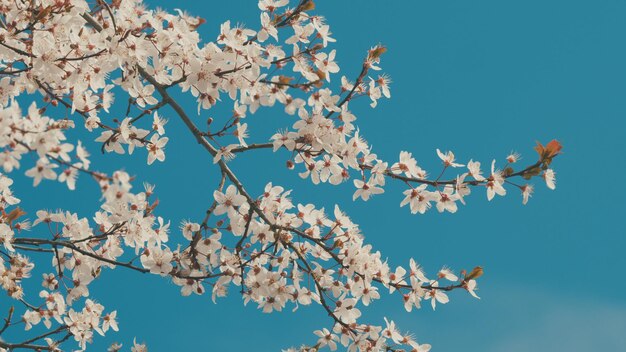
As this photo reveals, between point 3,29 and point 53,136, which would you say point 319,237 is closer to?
point 53,136

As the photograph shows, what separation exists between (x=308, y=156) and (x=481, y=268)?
1.77 meters

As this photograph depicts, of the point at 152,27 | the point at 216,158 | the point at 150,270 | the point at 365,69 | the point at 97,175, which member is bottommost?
the point at 97,175

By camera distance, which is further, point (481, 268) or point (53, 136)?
point (481, 268)

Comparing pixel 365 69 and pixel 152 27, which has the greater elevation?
pixel 152 27

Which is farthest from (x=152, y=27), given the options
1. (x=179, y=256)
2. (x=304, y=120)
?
(x=179, y=256)

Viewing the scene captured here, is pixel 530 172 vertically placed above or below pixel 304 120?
below

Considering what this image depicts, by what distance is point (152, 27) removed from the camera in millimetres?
6535

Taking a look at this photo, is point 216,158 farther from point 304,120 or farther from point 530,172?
point 530,172

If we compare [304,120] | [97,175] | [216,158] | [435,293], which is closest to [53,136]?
[97,175]

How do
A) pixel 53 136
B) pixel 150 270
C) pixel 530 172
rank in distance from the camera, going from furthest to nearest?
pixel 150 270, pixel 530 172, pixel 53 136

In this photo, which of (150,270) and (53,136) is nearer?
(53,136)

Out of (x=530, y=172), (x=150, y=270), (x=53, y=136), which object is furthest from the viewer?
(x=150, y=270)

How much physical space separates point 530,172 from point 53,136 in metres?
3.69

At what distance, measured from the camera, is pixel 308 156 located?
6555mm
